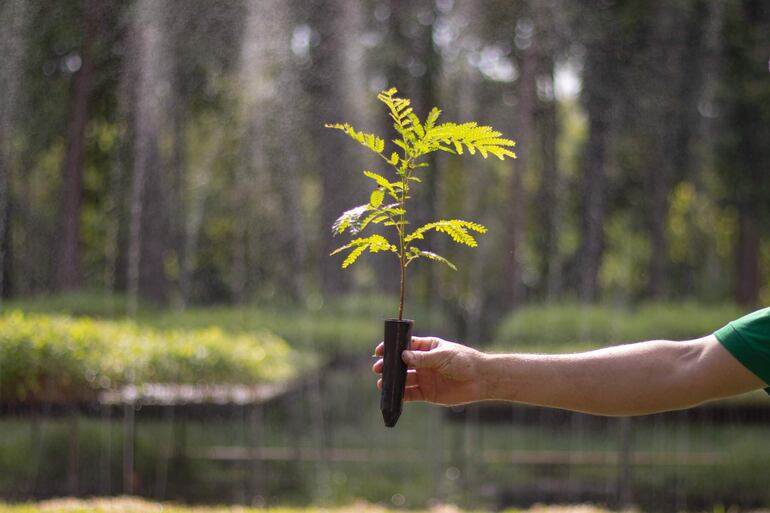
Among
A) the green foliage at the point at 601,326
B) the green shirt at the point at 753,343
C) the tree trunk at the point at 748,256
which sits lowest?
the green shirt at the point at 753,343

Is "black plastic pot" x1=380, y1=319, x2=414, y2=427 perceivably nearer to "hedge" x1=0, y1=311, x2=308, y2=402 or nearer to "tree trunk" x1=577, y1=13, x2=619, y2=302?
"hedge" x1=0, y1=311, x2=308, y2=402

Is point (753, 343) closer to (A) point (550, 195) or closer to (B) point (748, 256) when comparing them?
(B) point (748, 256)

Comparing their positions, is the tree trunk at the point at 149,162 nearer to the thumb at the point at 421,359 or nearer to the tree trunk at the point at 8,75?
the tree trunk at the point at 8,75

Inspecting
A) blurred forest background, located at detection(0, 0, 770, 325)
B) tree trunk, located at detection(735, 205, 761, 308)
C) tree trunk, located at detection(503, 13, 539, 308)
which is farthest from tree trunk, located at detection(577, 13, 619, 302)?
tree trunk, located at detection(735, 205, 761, 308)

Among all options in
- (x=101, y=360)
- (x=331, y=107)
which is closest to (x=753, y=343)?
(x=101, y=360)

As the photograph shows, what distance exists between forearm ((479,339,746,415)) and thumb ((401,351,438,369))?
0.10m

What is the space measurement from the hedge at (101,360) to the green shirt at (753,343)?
476 cm

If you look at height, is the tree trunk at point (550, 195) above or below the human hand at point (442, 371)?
above

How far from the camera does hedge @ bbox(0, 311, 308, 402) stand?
19.4ft

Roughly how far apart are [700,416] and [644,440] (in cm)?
283

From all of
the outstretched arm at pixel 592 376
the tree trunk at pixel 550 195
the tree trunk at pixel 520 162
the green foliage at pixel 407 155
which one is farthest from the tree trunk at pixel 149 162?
the outstretched arm at pixel 592 376

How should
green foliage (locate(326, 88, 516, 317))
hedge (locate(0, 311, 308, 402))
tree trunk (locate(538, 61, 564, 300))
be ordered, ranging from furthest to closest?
tree trunk (locate(538, 61, 564, 300)) → hedge (locate(0, 311, 308, 402)) → green foliage (locate(326, 88, 516, 317))

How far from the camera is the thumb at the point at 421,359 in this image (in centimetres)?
203

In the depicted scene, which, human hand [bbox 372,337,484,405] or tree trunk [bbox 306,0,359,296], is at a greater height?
tree trunk [bbox 306,0,359,296]
